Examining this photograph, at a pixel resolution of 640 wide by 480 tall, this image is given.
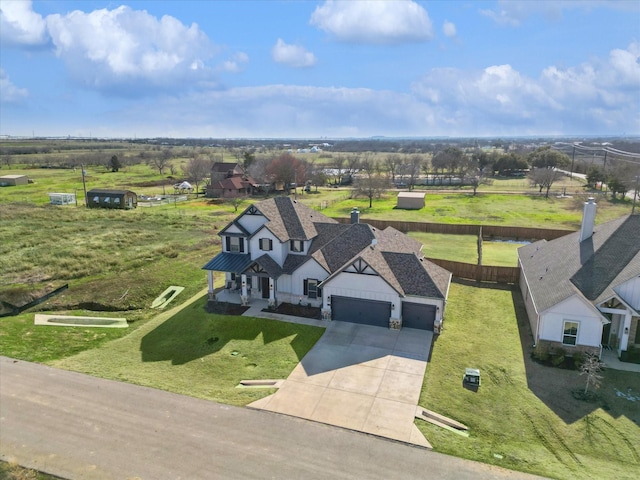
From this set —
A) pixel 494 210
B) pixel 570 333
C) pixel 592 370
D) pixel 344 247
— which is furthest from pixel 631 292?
pixel 494 210

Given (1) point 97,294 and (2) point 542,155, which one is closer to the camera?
(1) point 97,294

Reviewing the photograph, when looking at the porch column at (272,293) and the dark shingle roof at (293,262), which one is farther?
the dark shingle roof at (293,262)

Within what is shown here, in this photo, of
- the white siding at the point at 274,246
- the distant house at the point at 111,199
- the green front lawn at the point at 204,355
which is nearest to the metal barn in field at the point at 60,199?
the distant house at the point at 111,199

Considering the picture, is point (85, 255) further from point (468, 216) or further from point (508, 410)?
point (468, 216)

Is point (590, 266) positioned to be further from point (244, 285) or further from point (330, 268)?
point (244, 285)

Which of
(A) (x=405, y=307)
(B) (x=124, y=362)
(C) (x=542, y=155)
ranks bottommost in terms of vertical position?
(B) (x=124, y=362)

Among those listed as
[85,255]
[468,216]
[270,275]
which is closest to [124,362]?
[270,275]

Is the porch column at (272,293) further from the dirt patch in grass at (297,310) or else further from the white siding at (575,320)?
the white siding at (575,320)
